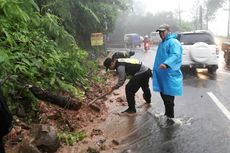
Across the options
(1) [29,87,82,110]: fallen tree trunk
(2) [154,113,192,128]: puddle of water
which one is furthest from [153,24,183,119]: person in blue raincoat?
(1) [29,87,82,110]: fallen tree trunk

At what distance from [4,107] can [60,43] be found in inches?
357

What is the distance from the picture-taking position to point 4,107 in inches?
139

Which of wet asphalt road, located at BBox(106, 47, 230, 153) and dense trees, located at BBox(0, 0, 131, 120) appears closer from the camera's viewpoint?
wet asphalt road, located at BBox(106, 47, 230, 153)

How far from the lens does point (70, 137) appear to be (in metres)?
7.42

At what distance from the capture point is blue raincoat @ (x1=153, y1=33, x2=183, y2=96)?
332 inches

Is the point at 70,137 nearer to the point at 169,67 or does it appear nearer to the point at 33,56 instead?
the point at 169,67

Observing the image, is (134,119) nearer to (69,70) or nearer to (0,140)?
(69,70)

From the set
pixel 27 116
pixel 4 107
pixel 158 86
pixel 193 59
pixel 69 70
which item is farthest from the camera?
pixel 193 59

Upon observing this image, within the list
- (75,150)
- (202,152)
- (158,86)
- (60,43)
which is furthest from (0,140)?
(60,43)

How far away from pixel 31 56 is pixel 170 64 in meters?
3.07

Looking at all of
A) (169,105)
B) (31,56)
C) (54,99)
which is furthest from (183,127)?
(31,56)

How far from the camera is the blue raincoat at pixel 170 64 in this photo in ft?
27.7

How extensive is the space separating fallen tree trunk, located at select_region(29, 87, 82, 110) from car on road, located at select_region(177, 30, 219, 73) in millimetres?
8962

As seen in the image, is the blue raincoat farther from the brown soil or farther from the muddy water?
the brown soil
